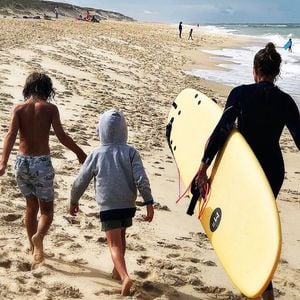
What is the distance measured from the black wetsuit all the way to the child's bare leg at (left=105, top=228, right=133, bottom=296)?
994mm

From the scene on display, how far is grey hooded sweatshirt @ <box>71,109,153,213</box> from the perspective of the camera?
132 inches

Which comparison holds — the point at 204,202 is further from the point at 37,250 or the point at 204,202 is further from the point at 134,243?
the point at 37,250

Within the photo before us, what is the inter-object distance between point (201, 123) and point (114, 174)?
5.71ft

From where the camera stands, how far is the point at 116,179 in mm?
3359

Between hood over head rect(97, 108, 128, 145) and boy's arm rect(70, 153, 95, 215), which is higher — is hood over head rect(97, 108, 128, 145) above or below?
above

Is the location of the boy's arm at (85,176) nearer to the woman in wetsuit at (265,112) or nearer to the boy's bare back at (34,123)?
the boy's bare back at (34,123)

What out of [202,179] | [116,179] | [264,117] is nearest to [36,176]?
[116,179]

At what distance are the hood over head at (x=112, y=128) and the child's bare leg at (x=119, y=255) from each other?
59 cm

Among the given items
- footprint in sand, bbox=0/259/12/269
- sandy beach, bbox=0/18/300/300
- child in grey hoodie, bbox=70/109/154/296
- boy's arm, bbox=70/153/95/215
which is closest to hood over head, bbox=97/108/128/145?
child in grey hoodie, bbox=70/109/154/296

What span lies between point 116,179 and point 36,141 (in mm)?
656

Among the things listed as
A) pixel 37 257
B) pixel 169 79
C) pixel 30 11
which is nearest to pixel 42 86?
pixel 37 257

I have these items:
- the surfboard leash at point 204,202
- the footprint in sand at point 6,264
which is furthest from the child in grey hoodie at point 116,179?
the footprint in sand at point 6,264

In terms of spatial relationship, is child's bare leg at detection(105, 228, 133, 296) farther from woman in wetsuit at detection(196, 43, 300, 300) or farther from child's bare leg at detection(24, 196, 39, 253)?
woman in wetsuit at detection(196, 43, 300, 300)

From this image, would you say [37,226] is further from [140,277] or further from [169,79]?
[169,79]
